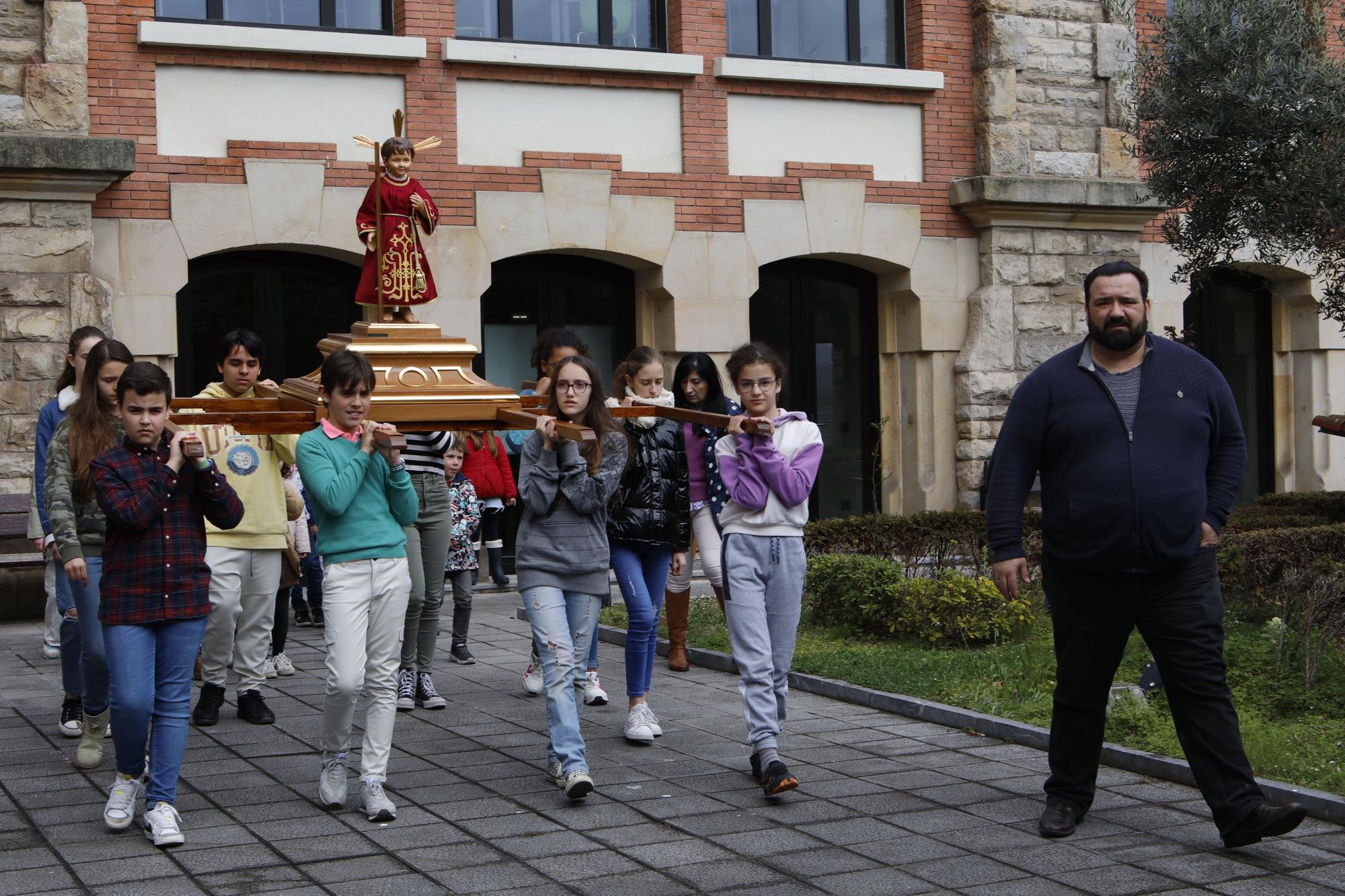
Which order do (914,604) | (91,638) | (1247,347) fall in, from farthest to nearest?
(1247,347), (914,604), (91,638)

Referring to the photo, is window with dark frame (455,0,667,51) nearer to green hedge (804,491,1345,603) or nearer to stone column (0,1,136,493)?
stone column (0,1,136,493)

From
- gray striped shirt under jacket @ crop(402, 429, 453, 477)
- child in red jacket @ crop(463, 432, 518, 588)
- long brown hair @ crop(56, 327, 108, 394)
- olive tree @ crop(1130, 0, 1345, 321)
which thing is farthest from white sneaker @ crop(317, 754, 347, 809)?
olive tree @ crop(1130, 0, 1345, 321)

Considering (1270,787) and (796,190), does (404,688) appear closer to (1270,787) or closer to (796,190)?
(1270,787)

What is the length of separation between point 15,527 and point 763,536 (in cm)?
761

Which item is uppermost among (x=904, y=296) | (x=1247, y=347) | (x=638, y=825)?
(x=904, y=296)

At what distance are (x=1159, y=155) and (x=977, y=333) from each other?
9.99 feet

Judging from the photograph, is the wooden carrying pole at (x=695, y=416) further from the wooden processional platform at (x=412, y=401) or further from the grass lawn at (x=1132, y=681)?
the grass lawn at (x=1132, y=681)

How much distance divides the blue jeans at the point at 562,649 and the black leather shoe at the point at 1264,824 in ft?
7.93

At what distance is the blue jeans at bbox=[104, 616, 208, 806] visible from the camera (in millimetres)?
5805

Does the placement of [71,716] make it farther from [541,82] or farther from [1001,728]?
[541,82]

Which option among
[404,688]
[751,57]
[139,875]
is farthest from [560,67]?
[139,875]

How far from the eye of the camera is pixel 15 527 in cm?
1208

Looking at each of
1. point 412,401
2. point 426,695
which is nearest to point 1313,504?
point 426,695

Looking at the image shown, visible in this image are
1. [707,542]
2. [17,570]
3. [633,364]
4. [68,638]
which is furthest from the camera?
[17,570]
